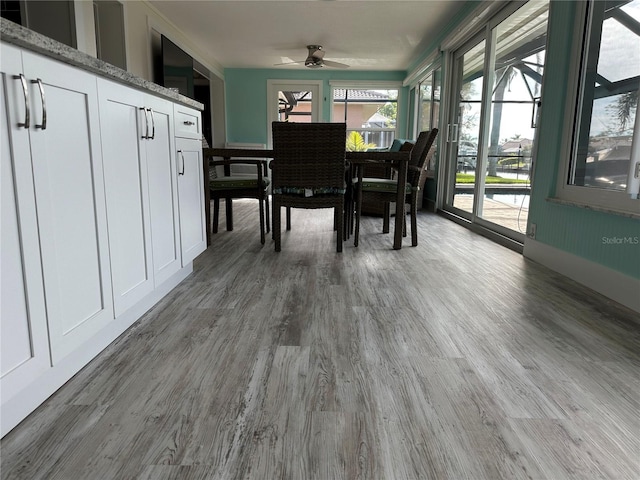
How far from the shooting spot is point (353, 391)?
122 cm

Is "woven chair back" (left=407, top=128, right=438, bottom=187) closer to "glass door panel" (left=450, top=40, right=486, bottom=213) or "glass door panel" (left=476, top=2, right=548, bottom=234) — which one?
"glass door panel" (left=476, top=2, right=548, bottom=234)

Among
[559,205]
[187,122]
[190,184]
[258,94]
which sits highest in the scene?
[258,94]

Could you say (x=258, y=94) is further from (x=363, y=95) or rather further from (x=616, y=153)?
(x=616, y=153)

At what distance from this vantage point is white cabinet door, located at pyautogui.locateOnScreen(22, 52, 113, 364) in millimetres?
1035

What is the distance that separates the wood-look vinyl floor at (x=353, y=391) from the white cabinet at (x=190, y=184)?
0.27 metres

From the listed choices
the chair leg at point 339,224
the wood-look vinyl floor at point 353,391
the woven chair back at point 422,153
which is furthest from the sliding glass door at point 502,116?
the wood-look vinyl floor at point 353,391

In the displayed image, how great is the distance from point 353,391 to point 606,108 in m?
2.10

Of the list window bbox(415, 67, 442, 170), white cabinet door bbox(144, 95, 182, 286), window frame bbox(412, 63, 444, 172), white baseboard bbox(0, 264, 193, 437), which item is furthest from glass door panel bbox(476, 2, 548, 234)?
white baseboard bbox(0, 264, 193, 437)

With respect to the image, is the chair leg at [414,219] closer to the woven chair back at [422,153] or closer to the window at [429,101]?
the woven chair back at [422,153]

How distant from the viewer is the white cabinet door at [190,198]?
2.17 meters

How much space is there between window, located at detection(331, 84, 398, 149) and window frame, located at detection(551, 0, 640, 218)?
18.2ft

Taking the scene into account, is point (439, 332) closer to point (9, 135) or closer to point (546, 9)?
point (9, 135)

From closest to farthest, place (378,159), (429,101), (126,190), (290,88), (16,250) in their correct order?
1. (16,250)
2. (126,190)
3. (378,159)
4. (429,101)
5. (290,88)

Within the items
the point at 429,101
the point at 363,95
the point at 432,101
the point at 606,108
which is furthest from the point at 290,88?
the point at 606,108
